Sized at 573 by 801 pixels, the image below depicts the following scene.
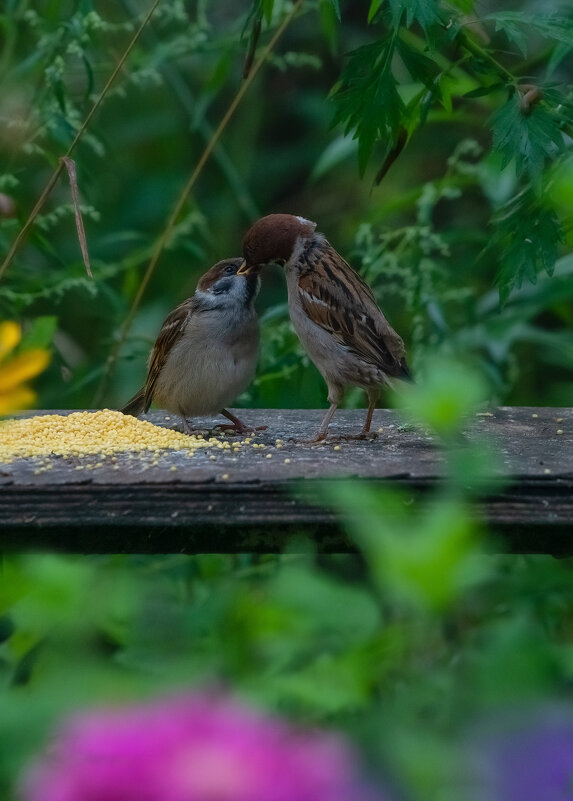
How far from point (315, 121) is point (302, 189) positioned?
1.14 ft

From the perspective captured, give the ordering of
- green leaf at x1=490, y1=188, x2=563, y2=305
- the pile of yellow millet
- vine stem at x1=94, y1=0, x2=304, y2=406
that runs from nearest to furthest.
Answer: the pile of yellow millet, green leaf at x1=490, y1=188, x2=563, y2=305, vine stem at x1=94, y1=0, x2=304, y2=406

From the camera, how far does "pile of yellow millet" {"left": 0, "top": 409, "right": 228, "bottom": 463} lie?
5.95 feet

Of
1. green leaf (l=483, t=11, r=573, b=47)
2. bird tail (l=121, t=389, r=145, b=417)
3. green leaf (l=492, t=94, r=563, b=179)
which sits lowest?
bird tail (l=121, t=389, r=145, b=417)

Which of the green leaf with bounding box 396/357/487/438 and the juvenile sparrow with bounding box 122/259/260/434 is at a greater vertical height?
the green leaf with bounding box 396/357/487/438

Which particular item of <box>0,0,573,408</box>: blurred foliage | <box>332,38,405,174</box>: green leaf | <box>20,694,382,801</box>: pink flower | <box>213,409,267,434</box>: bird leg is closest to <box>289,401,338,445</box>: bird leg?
<box>213,409,267,434</box>: bird leg

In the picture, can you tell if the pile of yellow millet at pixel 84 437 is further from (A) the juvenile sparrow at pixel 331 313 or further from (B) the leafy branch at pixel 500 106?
(B) the leafy branch at pixel 500 106

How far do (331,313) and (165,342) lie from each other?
21.8 inches

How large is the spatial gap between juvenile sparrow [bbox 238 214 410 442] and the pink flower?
1659mm

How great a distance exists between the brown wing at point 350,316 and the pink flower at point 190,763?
5.89 ft

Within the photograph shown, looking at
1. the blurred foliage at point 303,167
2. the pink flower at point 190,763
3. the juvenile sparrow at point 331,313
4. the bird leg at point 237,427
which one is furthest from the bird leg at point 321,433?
the pink flower at point 190,763

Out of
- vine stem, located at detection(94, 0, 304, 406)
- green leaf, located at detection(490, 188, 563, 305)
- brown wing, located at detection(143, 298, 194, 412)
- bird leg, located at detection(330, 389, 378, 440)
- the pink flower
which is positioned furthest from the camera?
brown wing, located at detection(143, 298, 194, 412)

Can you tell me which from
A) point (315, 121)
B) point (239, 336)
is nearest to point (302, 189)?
point (315, 121)

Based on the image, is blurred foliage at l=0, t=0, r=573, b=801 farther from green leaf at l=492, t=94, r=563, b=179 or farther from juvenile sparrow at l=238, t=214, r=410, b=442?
juvenile sparrow at l=238, t=214, r=410, b=442

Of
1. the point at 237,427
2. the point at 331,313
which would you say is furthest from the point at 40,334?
the point at 331,313
